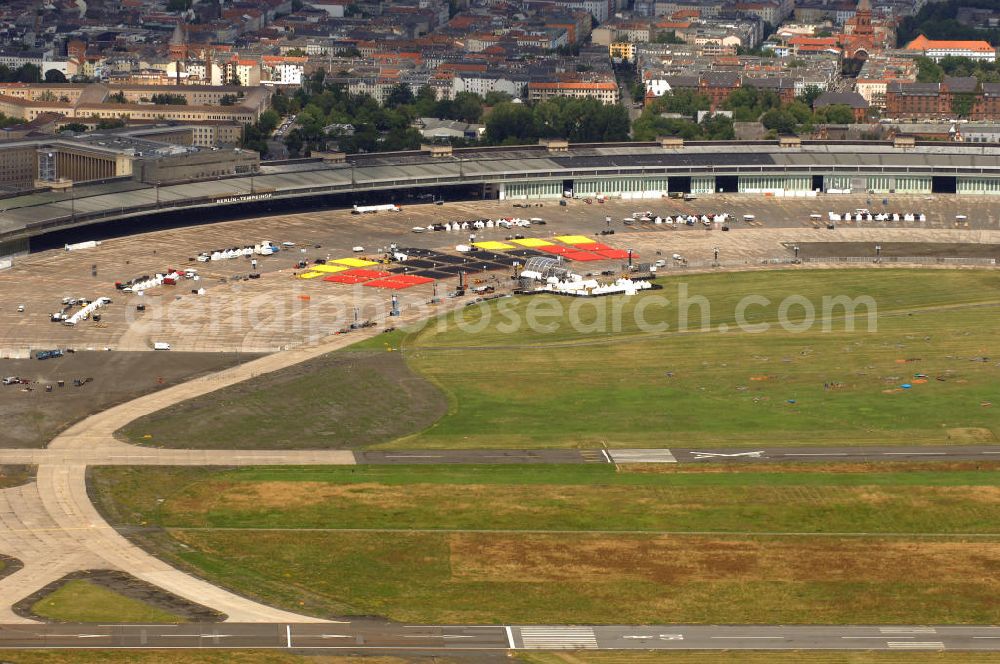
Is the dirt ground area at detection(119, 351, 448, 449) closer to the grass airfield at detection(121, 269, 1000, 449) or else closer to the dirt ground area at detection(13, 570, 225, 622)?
the grass airfield at detection(121, 269, 1000, 449)

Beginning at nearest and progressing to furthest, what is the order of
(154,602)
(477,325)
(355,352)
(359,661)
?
(359,661) < (154,602) < (355,352) < (477,325)

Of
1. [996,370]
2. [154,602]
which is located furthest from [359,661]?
[996,370]

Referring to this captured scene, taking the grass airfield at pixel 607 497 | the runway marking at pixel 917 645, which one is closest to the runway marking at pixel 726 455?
the grass airfield at pixel 607 497

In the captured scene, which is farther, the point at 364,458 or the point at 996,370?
the point at 996,370

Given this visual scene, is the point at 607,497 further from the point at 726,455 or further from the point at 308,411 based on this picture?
the point at 308,411

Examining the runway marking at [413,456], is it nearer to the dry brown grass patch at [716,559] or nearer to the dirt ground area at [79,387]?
the dry brown grass patch at [716,559]

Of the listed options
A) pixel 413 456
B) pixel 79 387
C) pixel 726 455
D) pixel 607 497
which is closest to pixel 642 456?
pixel 726 455

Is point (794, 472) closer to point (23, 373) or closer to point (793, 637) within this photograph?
point (793, 637)
